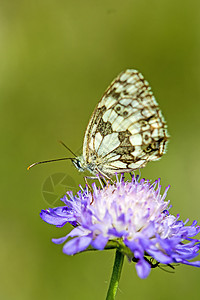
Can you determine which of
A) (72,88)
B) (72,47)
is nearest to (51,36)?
(72,47)

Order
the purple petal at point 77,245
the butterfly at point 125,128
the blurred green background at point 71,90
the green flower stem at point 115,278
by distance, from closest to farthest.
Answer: the purple petal at point 77,245 → the green flower stem at point 115,278 → the butterfly at point 125,128 → the blurred green background at point 71,90

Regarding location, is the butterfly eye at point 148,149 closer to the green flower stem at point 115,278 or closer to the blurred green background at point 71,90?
the green flower stem at point 115,278

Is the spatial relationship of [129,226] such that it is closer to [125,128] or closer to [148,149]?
[148,149]

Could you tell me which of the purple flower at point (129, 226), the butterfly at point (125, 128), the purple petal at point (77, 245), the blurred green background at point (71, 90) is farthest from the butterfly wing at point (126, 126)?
the blurred green background at point (71, 90)

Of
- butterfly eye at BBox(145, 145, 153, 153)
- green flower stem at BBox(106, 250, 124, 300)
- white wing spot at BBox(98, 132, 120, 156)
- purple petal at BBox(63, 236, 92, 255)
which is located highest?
white wing spot at BBox(98, 132, 120, 156)

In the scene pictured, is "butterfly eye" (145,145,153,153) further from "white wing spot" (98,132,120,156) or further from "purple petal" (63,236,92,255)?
"purple petal" (63,236,92,255)

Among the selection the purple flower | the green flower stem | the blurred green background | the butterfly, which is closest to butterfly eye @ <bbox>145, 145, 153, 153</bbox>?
the butterfly

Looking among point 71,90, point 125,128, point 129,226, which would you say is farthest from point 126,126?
point 71,90

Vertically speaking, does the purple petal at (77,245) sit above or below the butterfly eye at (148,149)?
below
